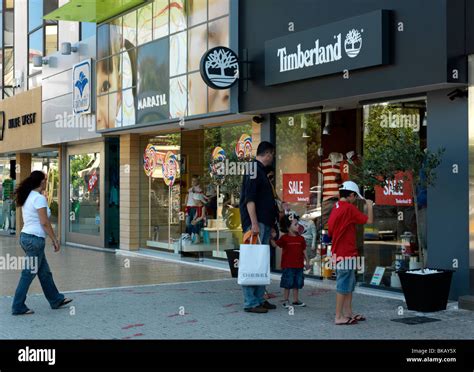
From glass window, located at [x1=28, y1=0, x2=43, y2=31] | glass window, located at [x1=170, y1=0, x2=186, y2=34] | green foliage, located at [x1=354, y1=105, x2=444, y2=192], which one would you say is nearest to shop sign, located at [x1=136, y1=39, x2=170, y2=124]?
glass window, located at [x1=170, y1=0, x2=186, y2=34]

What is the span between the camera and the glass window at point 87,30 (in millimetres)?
18995

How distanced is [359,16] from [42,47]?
15.9 meters

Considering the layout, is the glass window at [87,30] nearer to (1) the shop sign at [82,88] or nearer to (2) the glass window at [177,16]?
(1) the shop sign at [82,88]

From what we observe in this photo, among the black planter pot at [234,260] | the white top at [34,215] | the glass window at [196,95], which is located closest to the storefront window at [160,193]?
the glass window at [196,95]

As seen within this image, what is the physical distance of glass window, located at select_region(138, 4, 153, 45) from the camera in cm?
1580

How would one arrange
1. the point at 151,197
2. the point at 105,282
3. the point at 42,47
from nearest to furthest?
the point at 105,282
the point at 151,197
the point at 42,47

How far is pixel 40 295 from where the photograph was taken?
34.7 feet

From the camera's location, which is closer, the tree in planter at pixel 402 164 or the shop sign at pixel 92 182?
the tree in planter at pixel 402 164

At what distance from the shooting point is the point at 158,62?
15273mm

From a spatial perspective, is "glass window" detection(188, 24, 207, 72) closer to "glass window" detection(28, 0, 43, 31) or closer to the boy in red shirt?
the boy in red shirt

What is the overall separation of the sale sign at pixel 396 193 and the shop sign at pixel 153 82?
229 inches

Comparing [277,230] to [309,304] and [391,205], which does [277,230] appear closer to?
[309,304]

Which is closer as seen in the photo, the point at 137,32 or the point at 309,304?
the point at 309,304

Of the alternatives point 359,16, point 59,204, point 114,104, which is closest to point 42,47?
point 59,204
